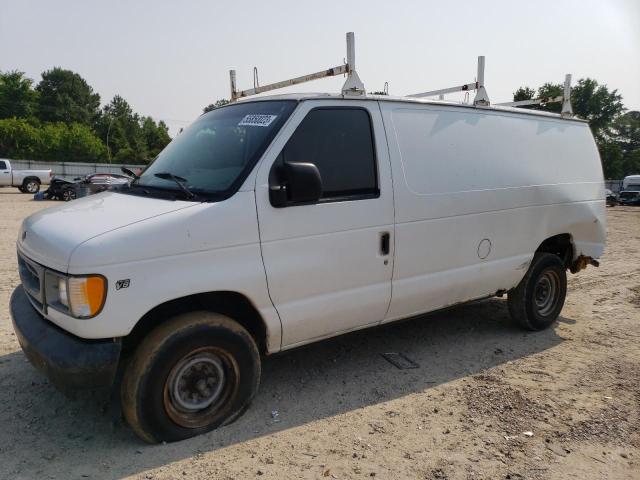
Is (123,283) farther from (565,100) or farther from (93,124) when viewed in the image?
(93,124)

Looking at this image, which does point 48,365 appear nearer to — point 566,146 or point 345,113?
point 345,113

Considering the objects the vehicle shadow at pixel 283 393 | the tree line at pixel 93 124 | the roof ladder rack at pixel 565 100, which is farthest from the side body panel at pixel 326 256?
the tree line at pixel 93 124

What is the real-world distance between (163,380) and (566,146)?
4638mm

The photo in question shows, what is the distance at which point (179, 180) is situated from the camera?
134 inches

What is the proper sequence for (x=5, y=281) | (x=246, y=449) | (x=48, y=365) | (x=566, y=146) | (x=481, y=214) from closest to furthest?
(x=48, y=365)
(x=246, y=449)
(x=481, y=214)
(x=566, y=146)
(x=5, y=281)

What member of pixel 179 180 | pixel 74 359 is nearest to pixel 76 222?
pixel 179 180

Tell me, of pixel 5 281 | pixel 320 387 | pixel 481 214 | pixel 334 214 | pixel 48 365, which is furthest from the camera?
pixel 5 281

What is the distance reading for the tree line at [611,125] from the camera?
59.8 meters

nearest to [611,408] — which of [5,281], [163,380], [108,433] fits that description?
[163,380]

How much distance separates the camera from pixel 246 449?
3094 mm

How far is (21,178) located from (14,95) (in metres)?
46.3

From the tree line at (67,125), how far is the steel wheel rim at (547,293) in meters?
55.0

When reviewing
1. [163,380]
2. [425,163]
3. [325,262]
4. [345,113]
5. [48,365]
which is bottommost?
[163,380]

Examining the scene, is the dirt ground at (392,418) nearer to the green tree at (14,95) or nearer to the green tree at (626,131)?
the green tree at (14,95)
